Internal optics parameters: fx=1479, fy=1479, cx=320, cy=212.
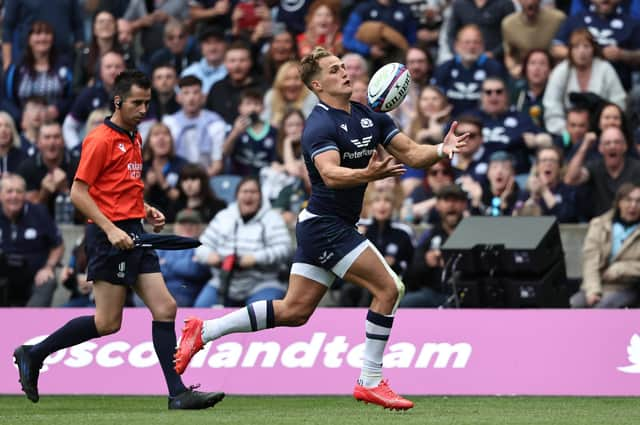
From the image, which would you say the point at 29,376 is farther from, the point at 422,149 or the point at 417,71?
the point at 417,71

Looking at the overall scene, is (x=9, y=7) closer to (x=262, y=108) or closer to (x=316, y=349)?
(x=262, y=108)

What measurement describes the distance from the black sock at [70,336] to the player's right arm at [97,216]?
2.57ft

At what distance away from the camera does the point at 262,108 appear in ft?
55.2

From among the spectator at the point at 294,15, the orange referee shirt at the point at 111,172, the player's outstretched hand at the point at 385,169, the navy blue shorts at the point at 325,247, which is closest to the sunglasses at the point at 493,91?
the spectator at the point at 294,15

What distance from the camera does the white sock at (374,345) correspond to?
9898 mm

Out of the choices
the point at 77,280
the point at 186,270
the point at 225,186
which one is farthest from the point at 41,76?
the point at 186,270

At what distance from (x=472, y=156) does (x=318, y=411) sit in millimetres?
5867

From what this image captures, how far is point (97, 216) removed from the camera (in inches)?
391

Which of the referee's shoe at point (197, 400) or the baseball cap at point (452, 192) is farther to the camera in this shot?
the baseball cap at point (452, 192)

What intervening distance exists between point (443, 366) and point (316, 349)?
107cm

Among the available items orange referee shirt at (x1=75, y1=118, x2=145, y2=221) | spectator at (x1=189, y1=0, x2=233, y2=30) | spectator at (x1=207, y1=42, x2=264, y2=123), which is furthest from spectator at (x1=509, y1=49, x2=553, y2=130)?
orange referee shirt at (x1=75, y1=118, x2=145, y2=221)

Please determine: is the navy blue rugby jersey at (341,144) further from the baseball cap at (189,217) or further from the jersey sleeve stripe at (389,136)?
the baseball cap at (189,217)

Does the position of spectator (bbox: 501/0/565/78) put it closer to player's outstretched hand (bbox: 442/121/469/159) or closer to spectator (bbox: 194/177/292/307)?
spectator (bbox: 194/177/292/307)

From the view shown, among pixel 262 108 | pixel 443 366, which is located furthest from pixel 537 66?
pixel 443 366
